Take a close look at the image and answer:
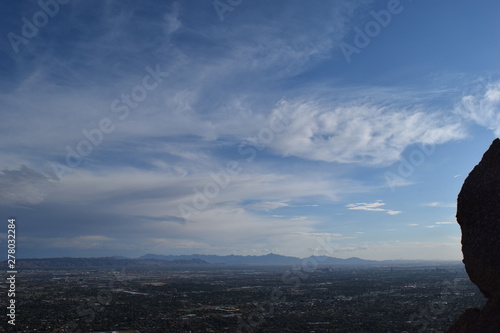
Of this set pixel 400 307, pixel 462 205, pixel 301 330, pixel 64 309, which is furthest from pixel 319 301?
pixel 462 205

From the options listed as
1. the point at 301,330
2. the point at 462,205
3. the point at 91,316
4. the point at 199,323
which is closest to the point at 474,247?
the point at 462,205

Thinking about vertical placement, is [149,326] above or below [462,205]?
below

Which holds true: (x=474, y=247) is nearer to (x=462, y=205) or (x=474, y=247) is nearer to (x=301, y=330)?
(x=462, y=205)

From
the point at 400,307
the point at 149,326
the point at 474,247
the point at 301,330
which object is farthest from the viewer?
the point at 400,307

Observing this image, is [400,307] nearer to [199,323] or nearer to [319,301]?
[319,301]

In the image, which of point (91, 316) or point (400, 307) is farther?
point (400, 307)

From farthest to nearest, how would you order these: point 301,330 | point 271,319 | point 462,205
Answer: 1. point 271,319
2. point 301,330
3. point 462,205

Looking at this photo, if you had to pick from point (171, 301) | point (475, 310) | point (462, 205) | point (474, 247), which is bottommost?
point (171, 301)
